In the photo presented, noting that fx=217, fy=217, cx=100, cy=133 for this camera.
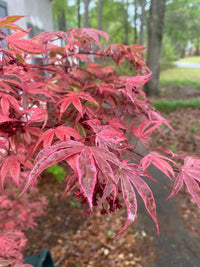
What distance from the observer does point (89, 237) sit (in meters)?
2.16

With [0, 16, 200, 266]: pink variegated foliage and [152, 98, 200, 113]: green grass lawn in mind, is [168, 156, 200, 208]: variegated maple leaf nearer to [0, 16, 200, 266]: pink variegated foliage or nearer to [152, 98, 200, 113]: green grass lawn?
[0, 16, 200, 266]: pink variegated foliage

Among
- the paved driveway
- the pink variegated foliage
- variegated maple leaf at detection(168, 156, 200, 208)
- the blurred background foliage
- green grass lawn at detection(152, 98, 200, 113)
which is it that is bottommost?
green grass lawn at detection(152, 98, 200, 113)

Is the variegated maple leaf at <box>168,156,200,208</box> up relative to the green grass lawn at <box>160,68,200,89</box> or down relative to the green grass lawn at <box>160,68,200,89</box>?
up

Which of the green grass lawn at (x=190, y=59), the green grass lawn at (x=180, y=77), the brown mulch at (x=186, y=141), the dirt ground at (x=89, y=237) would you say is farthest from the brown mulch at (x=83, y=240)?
the green grass lawn at (x=190, y=59)

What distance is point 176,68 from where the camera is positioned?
24.4 feet

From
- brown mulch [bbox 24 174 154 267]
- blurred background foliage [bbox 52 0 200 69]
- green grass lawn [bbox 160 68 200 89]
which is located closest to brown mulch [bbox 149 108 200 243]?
brown mulch [bbox 24 174 154 267]

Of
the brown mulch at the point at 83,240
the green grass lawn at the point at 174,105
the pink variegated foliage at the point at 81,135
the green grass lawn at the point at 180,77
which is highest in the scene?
the pink variegated foliage at the point at 81,135

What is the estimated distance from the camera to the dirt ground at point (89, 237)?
1905 millimetres

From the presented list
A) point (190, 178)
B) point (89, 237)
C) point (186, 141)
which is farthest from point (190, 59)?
point (190, 178)

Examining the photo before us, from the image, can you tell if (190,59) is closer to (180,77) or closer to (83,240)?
(180,77)

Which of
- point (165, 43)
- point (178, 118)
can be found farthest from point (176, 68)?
point (178, 118)

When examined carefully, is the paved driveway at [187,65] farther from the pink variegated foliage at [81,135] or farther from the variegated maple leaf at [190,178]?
the variegated maple leaf at [190,178]

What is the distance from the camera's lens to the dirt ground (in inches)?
75.0

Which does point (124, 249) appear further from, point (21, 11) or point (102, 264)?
point (21, 11)
